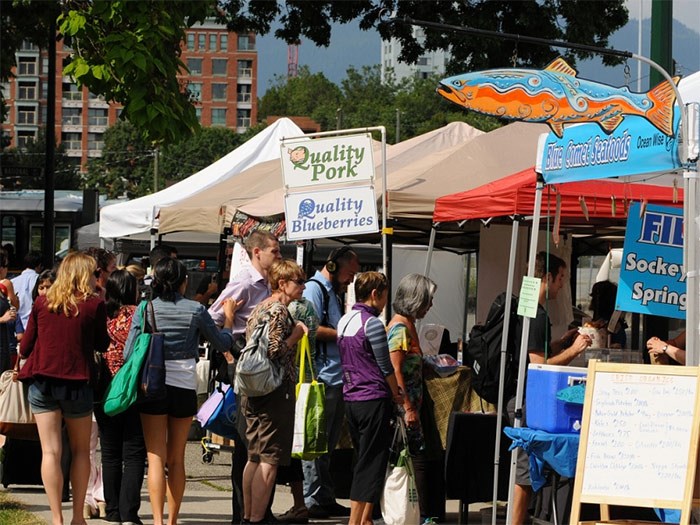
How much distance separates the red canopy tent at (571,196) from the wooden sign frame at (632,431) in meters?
1.79

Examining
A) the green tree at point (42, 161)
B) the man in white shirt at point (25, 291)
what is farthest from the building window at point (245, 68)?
the man in white shirt at point (25, 291)

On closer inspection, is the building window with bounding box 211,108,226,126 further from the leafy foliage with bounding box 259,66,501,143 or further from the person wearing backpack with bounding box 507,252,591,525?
the person wearing backpack with bounding box 507,252,591,525

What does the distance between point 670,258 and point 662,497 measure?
6.02 feet

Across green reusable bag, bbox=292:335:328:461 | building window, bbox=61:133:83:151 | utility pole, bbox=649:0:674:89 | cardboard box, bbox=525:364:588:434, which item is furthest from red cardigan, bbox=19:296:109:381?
building window, bbox=61:133:83:151

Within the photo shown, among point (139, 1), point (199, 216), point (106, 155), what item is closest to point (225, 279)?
point (199, 216)

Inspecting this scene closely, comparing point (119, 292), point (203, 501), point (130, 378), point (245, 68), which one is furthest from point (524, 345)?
point (245, 68)

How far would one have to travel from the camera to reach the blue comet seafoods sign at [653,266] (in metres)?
7.44

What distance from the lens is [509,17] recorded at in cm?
1983

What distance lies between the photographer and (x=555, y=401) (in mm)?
7086

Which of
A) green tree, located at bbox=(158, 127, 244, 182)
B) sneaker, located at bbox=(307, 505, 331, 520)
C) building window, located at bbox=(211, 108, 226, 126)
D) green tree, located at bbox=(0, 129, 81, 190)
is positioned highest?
building window, located at bbox=(211, 108, 226, 126)

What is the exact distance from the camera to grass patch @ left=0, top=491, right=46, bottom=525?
805 cm

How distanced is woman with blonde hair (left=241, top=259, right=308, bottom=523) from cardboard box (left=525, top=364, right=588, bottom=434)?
155 centimetres

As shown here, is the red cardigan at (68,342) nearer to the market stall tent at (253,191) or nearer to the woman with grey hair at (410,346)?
the woman with grey hair at (410,346)

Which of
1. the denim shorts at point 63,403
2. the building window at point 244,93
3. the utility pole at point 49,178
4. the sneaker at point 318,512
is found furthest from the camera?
the building window at point 244,93
